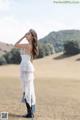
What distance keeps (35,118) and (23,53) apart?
5.53ft

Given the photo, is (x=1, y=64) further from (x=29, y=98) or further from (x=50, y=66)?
(x=29, y=98)

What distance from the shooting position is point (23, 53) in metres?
12.3

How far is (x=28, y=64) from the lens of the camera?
12.3m

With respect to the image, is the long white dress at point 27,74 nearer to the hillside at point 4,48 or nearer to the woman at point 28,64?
the woman at point 28,64

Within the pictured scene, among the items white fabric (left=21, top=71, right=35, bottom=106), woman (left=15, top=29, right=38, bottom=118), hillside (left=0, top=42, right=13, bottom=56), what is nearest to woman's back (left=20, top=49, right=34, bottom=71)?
woman (left=15, top=29, right=38, bottom=118)

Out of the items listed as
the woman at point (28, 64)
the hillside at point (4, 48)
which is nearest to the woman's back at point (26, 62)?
the woman at point (28, 64)

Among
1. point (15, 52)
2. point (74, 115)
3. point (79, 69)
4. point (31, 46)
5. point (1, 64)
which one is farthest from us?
point (1, 64)

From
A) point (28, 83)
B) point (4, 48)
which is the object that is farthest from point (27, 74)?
point (4, 48)

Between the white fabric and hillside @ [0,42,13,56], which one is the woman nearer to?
the white fabric

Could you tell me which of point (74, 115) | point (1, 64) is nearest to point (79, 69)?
point (1, 64)

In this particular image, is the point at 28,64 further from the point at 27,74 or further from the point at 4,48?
the point at 4,48

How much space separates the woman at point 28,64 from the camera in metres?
12.2

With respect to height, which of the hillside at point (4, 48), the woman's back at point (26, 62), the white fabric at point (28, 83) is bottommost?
the hillside at point (4, 48)

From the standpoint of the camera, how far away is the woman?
1223cm
